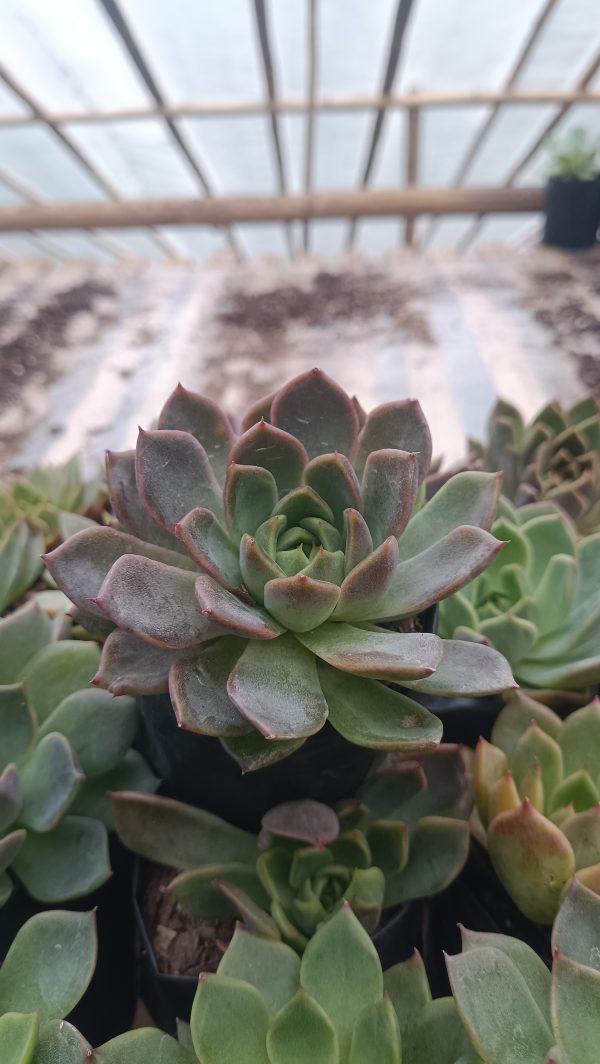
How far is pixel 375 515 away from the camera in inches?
21.9

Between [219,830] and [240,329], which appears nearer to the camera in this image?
[219,830]

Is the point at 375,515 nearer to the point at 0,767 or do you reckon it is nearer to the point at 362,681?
the point at 362,681

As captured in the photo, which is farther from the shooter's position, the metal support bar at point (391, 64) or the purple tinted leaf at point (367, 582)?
the metal support bar at point (391, 64)

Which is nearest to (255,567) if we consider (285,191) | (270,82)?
(270,82)

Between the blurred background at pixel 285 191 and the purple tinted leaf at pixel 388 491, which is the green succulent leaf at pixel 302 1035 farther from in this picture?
the blurred background at pixel 285 191

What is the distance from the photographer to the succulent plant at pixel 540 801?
0.55 meters

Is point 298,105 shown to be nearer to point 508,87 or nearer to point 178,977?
point 508,87

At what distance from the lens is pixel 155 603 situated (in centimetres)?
49

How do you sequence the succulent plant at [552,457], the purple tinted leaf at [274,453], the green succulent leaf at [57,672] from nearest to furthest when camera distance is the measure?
the purple tinted leaf at [274,453] → the green succulent leaf at [57,672] → the succulent plant at [552,457]

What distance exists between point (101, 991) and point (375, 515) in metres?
0.45

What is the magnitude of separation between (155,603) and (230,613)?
55 millimetres

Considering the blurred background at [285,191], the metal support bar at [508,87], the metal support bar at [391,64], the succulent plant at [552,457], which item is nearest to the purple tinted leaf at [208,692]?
the succulent plant at [552,457]

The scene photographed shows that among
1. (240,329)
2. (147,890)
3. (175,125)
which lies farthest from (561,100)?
(147,890)

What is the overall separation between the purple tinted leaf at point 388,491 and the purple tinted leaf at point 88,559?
0.17 meters
